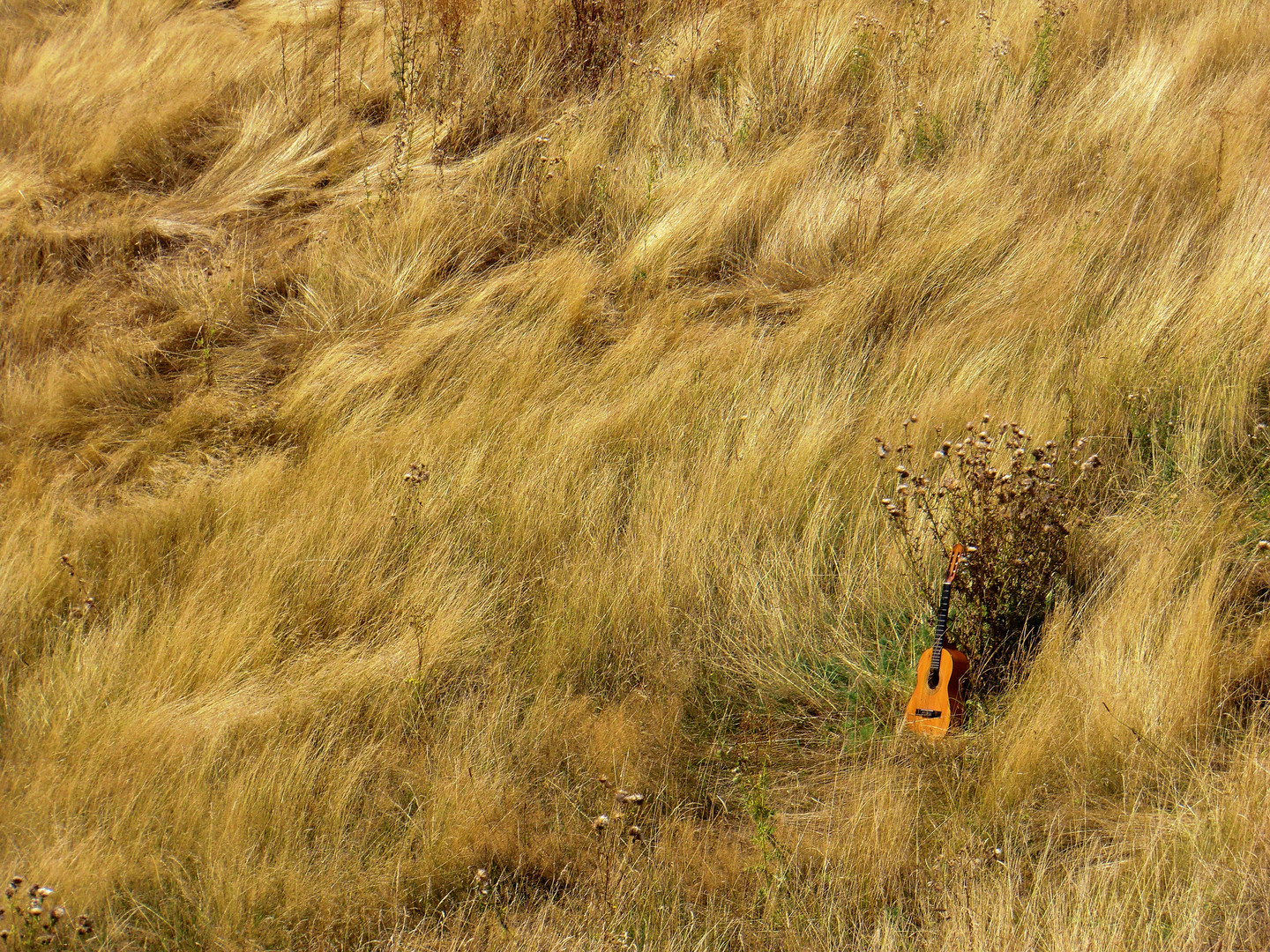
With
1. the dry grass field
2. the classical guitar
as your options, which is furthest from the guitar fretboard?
the dry grass field

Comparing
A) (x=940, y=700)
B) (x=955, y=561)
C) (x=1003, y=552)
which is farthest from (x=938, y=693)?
(x=1003, y=552)

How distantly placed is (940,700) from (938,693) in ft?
0.06

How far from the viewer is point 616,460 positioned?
11.4 ft

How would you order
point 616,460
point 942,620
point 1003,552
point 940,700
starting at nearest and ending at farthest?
point 940,700 < point 942,620 < point 1003,552 < point 616,460

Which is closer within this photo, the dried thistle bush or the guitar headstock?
the guitar headstock

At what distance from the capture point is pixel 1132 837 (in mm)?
2197

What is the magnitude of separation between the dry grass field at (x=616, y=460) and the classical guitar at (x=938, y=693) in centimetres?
6

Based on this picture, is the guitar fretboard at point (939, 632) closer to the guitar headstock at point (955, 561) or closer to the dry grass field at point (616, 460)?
the guitar headstock at point (955, 561)

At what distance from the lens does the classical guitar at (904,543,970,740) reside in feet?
8.27

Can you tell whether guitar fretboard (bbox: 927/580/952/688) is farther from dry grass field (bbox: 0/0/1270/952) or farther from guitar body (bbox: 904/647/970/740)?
dry grass field (bbox: 0/0/1270/952)

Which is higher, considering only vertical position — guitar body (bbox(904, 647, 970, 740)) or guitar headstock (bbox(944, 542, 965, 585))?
guitar headstock (bbox(944, 542, 965, 585))

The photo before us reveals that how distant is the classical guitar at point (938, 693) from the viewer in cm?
252

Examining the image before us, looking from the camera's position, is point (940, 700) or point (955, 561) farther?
point (955, 561)

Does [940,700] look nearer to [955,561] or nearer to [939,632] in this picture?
[939,632]
